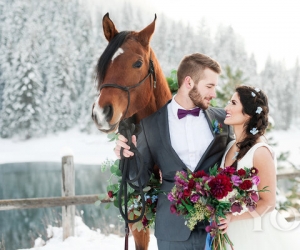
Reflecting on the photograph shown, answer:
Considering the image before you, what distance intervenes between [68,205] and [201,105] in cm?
375

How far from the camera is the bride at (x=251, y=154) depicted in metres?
2.21

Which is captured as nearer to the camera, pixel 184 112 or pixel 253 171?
pixel 253 171

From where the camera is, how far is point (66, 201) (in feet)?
17.5

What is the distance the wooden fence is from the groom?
123 inches

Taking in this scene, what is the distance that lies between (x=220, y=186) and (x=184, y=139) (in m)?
0.44

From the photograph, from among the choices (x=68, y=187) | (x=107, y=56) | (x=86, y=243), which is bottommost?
(x=86, y=243)

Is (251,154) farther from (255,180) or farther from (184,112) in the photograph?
(184,112)

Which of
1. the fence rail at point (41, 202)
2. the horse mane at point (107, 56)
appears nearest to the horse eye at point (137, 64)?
the horse mane at point (107, 56)

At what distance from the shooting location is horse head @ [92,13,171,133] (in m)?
2.01

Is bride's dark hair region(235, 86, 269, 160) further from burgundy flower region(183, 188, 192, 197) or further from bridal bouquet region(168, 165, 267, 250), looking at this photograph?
burgundy flower region(183, 188, 192, 197)

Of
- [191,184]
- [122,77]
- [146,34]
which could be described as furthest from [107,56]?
[191,184]

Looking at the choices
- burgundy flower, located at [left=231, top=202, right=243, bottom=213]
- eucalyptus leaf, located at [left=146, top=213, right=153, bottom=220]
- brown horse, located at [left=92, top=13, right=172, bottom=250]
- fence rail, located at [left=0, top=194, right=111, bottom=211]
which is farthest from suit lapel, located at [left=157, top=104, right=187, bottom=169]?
fence rail, located at [left=0, top=194, right=111, bottom=211]

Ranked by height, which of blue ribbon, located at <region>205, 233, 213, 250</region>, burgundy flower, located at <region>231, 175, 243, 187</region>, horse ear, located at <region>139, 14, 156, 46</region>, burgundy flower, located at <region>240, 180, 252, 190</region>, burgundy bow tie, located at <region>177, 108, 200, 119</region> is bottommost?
blue ribbon, located at <region>205, 233, 213, 250</region>

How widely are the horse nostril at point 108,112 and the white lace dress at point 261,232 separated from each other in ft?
2.47
